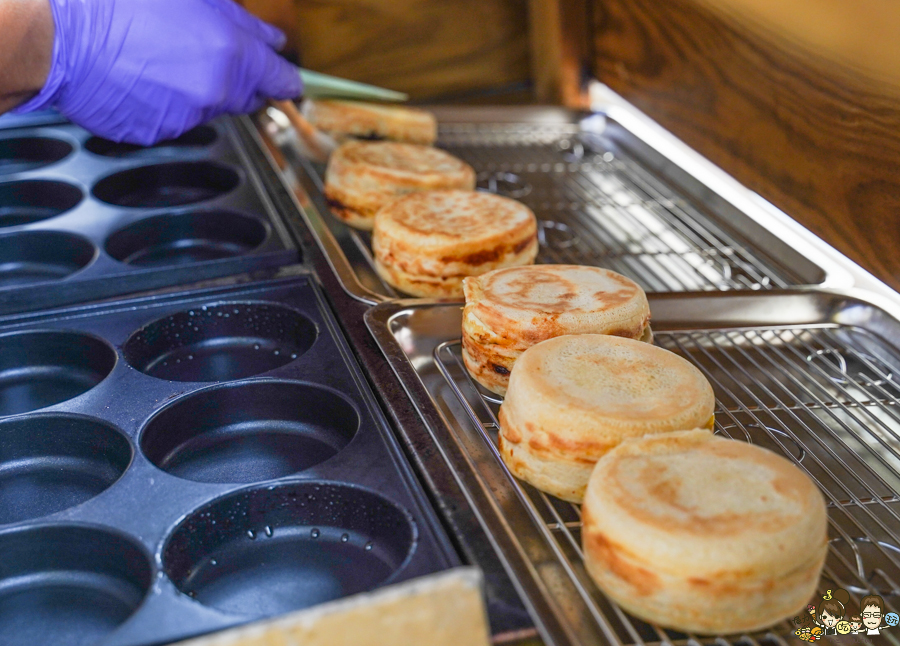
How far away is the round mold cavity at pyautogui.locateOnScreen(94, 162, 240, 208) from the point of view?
3037 millimetres

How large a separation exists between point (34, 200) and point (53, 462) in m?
1.50

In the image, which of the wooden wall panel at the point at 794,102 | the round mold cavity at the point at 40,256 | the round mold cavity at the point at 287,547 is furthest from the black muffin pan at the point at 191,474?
the wooden wall panel at the point at 794,102

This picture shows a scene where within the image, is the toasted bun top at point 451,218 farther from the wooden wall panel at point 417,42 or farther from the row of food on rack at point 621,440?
the wooden wall panel at point 417,42

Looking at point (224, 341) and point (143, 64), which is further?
point (143, 64)

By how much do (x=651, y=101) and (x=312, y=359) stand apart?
6.06 ft

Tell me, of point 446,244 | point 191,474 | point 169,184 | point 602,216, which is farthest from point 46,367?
point 602,216

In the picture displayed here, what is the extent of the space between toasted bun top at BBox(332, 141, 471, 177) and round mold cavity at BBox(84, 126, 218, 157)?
861mm

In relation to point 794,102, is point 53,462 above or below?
below

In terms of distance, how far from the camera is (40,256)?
261cm

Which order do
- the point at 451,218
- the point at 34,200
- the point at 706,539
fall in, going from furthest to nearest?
the point at 34,200 → the point at 451,218 → the point at 706,539

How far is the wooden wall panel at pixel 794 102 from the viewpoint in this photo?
6.42 feet

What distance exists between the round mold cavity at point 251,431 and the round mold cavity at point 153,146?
1807mm

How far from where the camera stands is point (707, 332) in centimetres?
208

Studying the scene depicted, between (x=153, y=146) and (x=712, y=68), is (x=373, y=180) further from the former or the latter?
(x=153, y=146)
